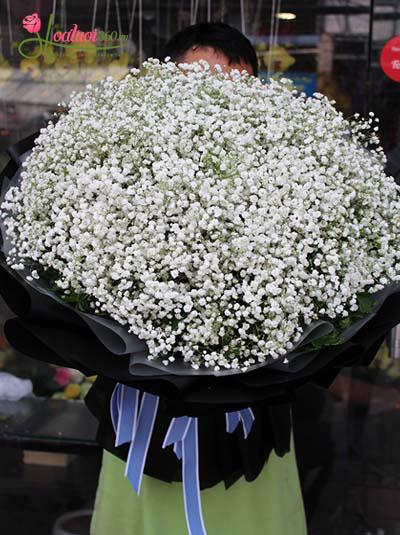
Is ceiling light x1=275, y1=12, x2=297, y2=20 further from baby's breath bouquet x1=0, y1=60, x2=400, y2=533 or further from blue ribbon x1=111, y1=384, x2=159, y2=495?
blue ribbon x1=111, y1=384, x2=159, y2=495

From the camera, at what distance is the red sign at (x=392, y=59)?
3.38 metres

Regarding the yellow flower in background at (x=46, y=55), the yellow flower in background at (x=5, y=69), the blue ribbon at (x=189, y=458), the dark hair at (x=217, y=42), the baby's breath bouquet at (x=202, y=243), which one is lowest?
the blue ribbon at (x=189, y=458)

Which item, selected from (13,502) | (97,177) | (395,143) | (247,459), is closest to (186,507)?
(247,459)

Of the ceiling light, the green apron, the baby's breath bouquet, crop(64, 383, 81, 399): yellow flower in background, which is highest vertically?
the ceiling light

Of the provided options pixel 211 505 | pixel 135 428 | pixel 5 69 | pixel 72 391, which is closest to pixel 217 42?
pixel 135 428

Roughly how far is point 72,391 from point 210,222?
96.4 inches

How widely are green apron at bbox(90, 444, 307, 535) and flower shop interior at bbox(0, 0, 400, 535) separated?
1.32m

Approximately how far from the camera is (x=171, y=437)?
179cm

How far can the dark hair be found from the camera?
2006mm

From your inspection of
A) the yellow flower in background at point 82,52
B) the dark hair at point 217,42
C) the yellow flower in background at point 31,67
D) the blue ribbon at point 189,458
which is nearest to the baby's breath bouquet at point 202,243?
the blue ribbon at point 189,458

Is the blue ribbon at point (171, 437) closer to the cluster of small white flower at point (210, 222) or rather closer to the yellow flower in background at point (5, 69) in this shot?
the cluster of small white flower at point (210, 222)

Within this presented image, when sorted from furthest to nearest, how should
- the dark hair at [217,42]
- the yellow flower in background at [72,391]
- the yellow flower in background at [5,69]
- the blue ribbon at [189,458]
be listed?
the yellow flower in background at [72,391] → the yellow flower in background at [5,69] → the dark hair at [217,42] → the blue ribbon at [189,458]

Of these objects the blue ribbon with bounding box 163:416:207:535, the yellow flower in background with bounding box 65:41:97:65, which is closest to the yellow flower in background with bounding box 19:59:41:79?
the yellow flower in background with bounding box 65:41:97:65

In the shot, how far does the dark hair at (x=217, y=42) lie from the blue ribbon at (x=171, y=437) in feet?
2.72
